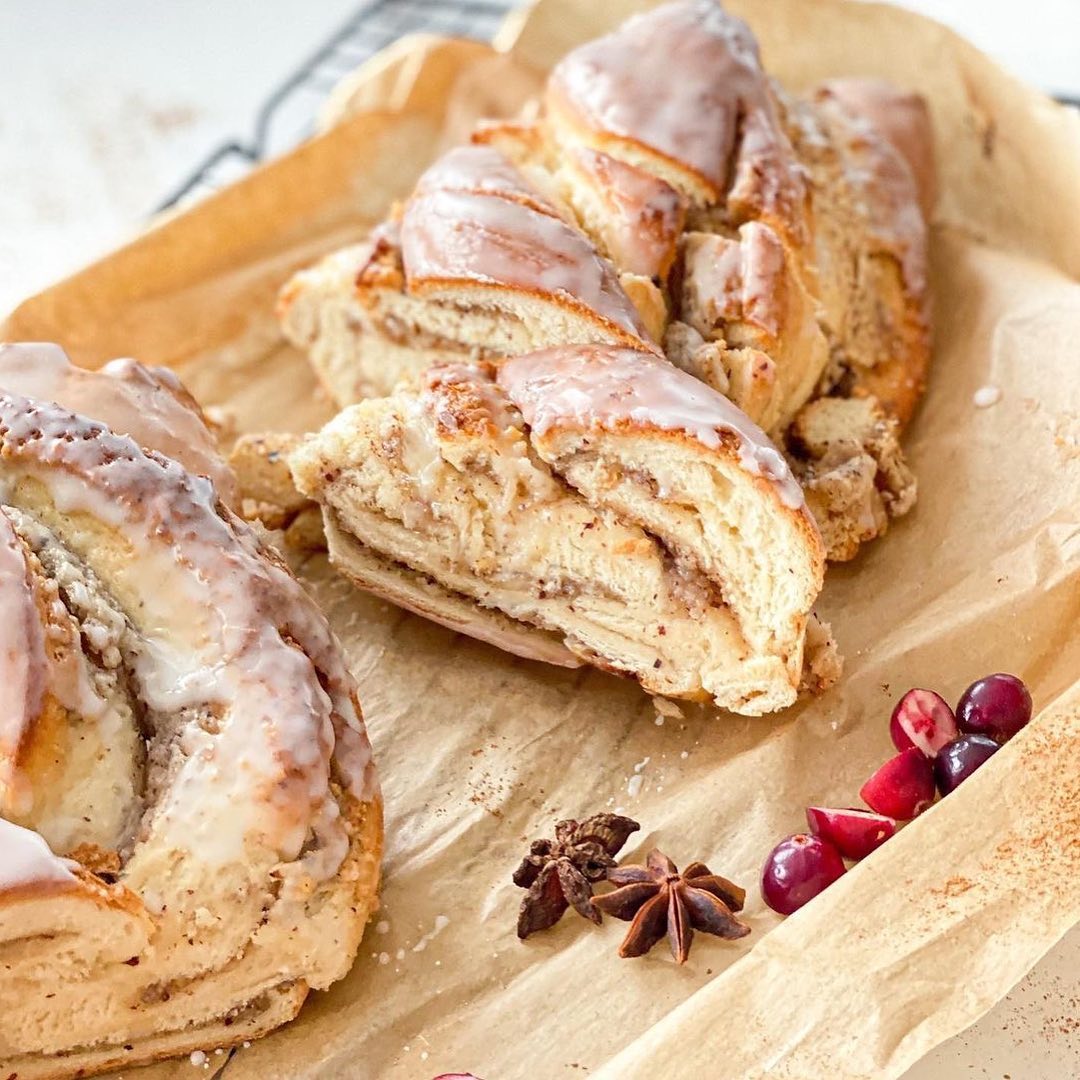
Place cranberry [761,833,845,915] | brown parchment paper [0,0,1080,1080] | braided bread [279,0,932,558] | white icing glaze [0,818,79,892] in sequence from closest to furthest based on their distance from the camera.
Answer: white icing glaze [0,818,79,892] → brown parchment paper [0,0,1080,1080] → cranberry [761,833,845,915] → braided bread [279,0,932,558]

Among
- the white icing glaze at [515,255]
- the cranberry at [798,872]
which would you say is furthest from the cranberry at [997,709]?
the white icing glaze at [515,255]

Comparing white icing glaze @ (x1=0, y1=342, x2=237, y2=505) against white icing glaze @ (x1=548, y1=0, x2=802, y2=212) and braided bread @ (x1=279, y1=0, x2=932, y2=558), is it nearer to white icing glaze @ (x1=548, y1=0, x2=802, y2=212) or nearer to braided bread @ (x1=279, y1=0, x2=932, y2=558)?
braided bread @ (x1=279, y1=0, x2=932, y2=558)

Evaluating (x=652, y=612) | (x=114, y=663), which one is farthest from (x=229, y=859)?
(x=652, y=612)

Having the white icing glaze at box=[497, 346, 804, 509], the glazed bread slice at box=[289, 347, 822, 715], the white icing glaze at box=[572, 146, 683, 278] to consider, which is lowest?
the glazed bread slice at box=[289, 347, 822, 715]

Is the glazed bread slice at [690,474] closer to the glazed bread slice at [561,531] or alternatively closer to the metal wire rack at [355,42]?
the glazed bread slice at [561,531]

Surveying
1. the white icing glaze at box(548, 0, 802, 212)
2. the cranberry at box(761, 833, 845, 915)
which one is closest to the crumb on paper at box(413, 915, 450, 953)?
the cranberry at box(761, 833, 845, 915)

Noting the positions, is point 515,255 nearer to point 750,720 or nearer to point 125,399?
point 125,399
